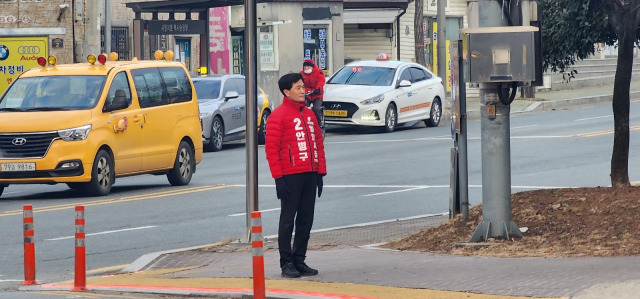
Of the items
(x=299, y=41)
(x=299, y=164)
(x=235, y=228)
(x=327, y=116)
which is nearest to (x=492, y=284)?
(x=299, y=164)

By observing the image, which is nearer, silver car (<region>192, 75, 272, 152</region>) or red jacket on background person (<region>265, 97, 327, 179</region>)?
red jacket on background person (<region>265, 97, 327, 179</region>)

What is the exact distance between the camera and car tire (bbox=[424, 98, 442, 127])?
31953 millimetres

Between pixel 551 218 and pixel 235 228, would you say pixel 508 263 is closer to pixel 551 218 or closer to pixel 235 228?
pixel 551 218

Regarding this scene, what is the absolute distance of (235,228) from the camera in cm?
1534

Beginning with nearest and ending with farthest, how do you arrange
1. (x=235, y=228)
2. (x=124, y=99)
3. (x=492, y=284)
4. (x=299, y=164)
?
(x=492, y=284) < (x=299, y=164) < (x=235, y=228) < (x=124, y=99)

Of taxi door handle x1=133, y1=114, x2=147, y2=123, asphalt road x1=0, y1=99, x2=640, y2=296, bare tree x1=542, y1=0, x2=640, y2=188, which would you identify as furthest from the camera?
taxi door handle x1=133, y1=114, x2=147, y2=123

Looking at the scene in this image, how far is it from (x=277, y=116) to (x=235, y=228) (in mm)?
4580

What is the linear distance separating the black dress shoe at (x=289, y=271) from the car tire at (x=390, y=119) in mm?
19043

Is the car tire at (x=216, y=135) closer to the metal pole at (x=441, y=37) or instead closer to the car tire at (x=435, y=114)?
the car tire at (x=435, y=114)

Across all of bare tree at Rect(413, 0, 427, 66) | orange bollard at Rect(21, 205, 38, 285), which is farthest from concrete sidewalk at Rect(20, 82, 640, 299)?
bare tree at Rect(413, 0, 427, 66)

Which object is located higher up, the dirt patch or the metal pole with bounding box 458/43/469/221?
the metal pole with bounding box 458/43/469/221

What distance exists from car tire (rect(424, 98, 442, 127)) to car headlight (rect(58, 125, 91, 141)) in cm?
1453

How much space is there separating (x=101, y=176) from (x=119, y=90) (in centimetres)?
133

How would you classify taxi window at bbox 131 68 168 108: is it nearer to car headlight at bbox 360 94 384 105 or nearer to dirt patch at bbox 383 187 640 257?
dirt patch at bbox 383 187 640 257
